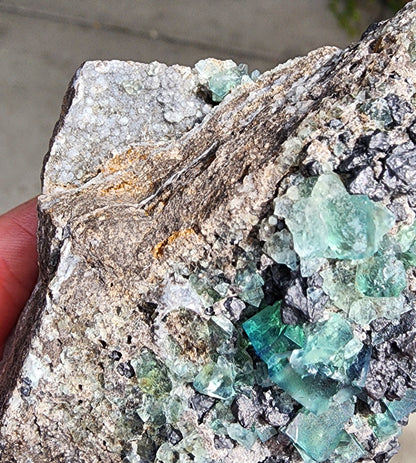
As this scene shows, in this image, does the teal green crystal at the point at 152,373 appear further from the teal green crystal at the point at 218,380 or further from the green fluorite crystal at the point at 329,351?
the green fluorite crystal at the point at 329,351

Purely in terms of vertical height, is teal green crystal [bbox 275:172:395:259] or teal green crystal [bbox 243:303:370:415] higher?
teal green crystal [bbox 275:172:395:259]

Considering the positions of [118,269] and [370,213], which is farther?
[118,269]

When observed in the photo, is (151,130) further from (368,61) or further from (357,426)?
(357,426)

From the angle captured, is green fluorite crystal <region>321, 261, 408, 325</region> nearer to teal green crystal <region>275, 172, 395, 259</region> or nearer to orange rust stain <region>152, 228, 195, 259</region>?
teal green crystal <region>275, 172, 395, 259</region>

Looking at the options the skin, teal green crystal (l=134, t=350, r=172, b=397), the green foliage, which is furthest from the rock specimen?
the green foliage

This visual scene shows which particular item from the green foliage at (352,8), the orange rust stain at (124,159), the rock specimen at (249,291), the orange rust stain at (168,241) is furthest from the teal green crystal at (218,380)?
the green foliage at (352,8)

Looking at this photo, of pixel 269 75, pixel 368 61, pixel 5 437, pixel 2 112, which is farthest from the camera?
pixel 2 112

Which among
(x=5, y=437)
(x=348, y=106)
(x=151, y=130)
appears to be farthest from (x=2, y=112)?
(x=348, y=106)
